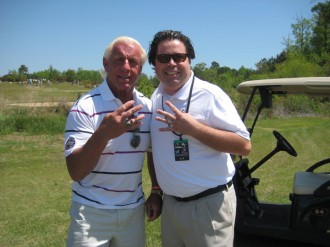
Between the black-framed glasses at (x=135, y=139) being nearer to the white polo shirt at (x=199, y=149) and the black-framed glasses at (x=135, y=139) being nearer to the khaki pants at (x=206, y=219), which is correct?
the white polo shirt at (x=199, y=149)

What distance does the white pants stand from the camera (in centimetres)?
205

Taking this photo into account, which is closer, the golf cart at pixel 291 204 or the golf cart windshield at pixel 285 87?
the golf cart at pixel 291 204

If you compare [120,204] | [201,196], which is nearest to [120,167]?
[120,204]

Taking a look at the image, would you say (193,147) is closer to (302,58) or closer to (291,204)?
(291,204)

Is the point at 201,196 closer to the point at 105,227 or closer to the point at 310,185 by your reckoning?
the point at 105,227

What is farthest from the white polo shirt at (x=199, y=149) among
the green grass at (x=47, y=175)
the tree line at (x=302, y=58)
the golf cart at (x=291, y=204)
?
the tree line at (x=302, y=58)

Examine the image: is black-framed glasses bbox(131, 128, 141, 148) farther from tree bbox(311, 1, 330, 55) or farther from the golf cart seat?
tree bbox(311, 1, 330, 55)

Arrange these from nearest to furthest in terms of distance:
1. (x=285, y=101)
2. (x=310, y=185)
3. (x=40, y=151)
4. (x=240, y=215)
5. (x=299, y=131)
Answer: (x=310, y=185)
(x=240, y=215)
(x=40, y=151)
(x=299, y=131)
(x=285, y=101)

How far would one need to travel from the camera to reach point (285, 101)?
21438 millimetres

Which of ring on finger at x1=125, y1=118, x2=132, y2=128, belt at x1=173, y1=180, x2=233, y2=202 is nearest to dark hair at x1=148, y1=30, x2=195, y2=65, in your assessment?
ring on finger at x1=125, y1=118, x2=132, y2=128

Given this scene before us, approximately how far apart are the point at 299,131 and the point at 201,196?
1214cm

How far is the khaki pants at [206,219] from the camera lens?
2143mm

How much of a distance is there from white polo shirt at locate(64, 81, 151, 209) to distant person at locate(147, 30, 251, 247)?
194mm

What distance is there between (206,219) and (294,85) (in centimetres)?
212
